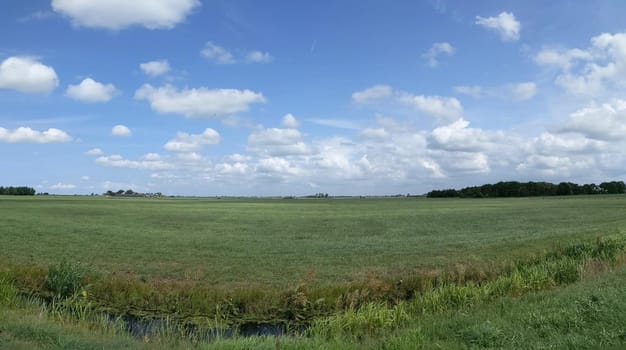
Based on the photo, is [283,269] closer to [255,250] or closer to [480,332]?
[255,250]

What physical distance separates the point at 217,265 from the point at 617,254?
2067cm

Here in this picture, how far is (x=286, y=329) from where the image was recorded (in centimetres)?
1788

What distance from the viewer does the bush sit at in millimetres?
20906

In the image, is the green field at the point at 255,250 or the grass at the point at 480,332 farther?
the green field at the point at 255,250

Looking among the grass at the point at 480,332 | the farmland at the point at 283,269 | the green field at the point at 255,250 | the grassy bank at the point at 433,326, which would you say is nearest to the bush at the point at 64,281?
the farmland at the point at 283,269

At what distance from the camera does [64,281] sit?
2114 centimetres

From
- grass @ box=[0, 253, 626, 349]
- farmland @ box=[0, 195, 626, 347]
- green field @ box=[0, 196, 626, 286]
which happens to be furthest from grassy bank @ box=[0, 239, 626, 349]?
green field @ box=[0, 196, 626, 286]

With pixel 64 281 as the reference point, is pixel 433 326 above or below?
above

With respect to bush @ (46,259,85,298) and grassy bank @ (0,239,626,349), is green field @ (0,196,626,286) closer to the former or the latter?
bush @ (46,259,85,298)

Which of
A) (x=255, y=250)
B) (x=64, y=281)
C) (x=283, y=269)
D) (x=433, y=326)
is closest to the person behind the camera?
(x=433, y=326)

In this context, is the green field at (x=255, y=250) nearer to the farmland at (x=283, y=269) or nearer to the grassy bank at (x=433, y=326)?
the farmland at (x=283, y=269)

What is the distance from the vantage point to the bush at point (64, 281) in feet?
68.6

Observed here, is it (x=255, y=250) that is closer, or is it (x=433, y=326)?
(x=433, y=326)

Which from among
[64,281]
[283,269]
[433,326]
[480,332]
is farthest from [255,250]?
[480,332]
